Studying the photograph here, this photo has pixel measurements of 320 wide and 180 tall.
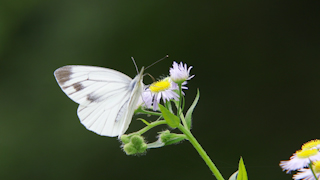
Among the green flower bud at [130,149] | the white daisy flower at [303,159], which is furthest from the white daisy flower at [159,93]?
the white daisy flower at [303,159]

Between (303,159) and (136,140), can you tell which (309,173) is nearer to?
(303,159)

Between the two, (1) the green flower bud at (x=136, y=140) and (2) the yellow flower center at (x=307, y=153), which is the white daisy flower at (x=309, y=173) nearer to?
(2) the yellow flower center at (x=307, y=153)

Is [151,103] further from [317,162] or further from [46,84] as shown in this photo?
[46,84]

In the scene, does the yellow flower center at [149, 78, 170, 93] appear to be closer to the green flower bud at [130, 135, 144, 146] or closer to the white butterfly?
the white butterfly

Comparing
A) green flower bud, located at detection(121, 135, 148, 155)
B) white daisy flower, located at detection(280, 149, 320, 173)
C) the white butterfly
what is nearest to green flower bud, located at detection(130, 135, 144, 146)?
green flower bud, located at detection(121, 135, 148, 155)

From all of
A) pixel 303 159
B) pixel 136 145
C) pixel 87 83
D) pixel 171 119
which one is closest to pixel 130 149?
pixel 136 145

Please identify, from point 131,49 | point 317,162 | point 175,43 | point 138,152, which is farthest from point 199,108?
point 317,162
